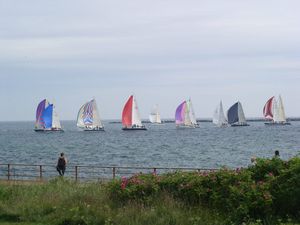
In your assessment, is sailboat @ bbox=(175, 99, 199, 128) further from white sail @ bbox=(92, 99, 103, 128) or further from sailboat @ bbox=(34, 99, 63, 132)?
sailboat @ bbox=(34, 99, 63, 132)

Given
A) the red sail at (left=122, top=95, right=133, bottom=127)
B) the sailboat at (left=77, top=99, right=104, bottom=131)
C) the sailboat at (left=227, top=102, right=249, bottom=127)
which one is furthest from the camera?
the sailboat at (left=227, top=102, right=249, bottom=127)

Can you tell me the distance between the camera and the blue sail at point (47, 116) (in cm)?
12800

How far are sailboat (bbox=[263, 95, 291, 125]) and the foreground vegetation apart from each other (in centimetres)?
13477

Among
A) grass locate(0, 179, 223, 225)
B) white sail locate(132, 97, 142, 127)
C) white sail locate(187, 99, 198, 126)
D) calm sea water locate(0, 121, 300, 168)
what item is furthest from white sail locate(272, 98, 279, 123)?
grass locate(0, 179, 223, 225)

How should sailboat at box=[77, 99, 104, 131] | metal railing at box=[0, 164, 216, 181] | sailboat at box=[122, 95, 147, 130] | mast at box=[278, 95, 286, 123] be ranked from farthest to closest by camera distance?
mast at box=[278, 95, 286, 123] → sailboat at box=[77, 99, 104, 131] → sailboat at box=[122, 95, 147, 130] → metal railing at box=[0, 164, 216, 181]

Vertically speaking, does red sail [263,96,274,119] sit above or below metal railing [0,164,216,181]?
above

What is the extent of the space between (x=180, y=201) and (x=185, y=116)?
438 feet

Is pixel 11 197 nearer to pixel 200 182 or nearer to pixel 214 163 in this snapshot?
pixel 200 182

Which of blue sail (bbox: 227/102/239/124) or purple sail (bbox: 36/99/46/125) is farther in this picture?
blue sail (bbox: 227/102/239/124)

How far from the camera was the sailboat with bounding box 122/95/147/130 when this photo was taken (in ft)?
392

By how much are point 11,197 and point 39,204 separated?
6.41 feet

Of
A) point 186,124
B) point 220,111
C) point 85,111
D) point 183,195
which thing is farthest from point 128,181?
point 220,111

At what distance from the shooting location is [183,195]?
1429cm

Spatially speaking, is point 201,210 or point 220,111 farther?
point 220,111
